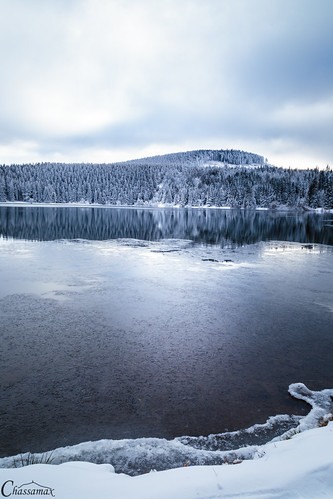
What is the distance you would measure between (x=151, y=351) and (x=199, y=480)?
4879 millimetres

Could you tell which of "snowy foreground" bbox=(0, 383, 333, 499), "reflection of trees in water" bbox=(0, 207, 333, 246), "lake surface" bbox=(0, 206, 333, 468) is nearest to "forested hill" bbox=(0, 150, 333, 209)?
"reflection of trees in water" bbox=(0, 207, 333, 246)

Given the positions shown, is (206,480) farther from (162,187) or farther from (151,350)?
(162,187)

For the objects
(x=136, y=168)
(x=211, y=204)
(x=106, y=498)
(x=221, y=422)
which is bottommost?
(x=221, y=422)

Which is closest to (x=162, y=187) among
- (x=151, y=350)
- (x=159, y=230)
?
(x=159, y=230)

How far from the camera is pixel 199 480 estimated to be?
3.41 meters

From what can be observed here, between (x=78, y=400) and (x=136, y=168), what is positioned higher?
(x=136, y=168)

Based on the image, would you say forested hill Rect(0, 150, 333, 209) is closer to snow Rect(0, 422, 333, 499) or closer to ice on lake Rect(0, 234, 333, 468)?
ice on lake Rect(0, 234, 333, 468)

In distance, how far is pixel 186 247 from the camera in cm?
2741

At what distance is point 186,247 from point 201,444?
889 inches

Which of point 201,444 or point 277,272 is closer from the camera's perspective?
point 201,444

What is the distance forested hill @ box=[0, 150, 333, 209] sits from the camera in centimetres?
14175

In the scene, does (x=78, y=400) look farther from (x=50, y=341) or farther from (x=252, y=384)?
(x=252, y=384)

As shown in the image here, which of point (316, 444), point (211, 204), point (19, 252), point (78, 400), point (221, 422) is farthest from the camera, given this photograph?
point (211, 204)

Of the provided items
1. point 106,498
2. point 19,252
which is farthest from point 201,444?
point 19,252
